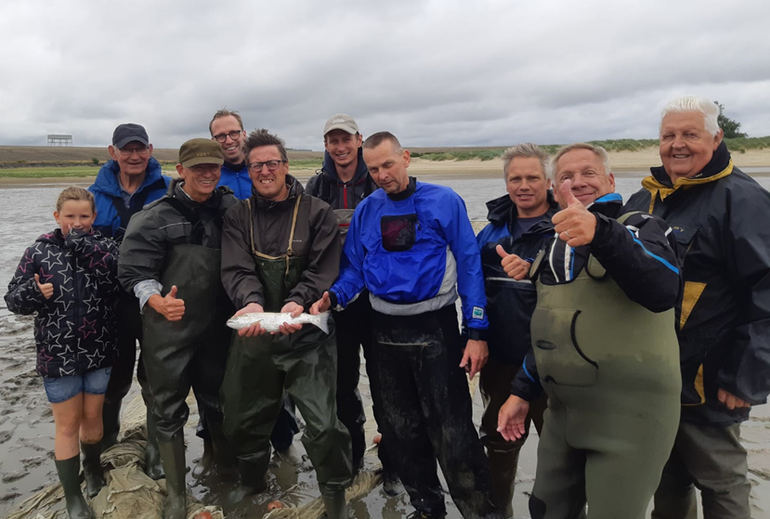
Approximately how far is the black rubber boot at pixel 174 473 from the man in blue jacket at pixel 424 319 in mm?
1695

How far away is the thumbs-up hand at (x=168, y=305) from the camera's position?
154 inches

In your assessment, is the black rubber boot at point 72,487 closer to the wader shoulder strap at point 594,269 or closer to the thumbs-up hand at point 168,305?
the thumbs-up hand at point 168,305

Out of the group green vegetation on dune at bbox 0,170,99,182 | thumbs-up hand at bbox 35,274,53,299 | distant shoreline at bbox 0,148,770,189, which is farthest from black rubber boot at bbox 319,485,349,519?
green vegetation on dune at bbox 0,170,99,182

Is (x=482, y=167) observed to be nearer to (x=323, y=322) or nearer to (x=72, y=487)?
(x=323, y=322)

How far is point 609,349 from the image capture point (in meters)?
2.60

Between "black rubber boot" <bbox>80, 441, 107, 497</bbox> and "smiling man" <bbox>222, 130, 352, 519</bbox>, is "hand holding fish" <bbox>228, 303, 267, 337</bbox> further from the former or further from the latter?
"black rubber boot" <bbox>80, 441, 107, 497</bbox>

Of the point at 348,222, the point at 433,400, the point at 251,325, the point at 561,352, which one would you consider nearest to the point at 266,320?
the point at 251,325

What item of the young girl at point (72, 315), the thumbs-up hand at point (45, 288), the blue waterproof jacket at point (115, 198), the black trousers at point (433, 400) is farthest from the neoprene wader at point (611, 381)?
the blue waterproof jacket at point (115, 198)

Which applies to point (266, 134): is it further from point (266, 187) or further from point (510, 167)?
point (510, 167)

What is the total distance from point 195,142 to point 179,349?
1.68 meters

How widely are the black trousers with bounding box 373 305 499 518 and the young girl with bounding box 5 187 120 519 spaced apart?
2301 millimetres

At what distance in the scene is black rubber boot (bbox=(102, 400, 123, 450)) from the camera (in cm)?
509

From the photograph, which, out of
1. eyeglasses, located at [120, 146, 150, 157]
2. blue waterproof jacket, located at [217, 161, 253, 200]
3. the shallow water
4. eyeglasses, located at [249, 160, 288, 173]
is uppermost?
eyeglasses, located at [120, 146, 150, 157]

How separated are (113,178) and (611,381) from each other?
4.60 metres
